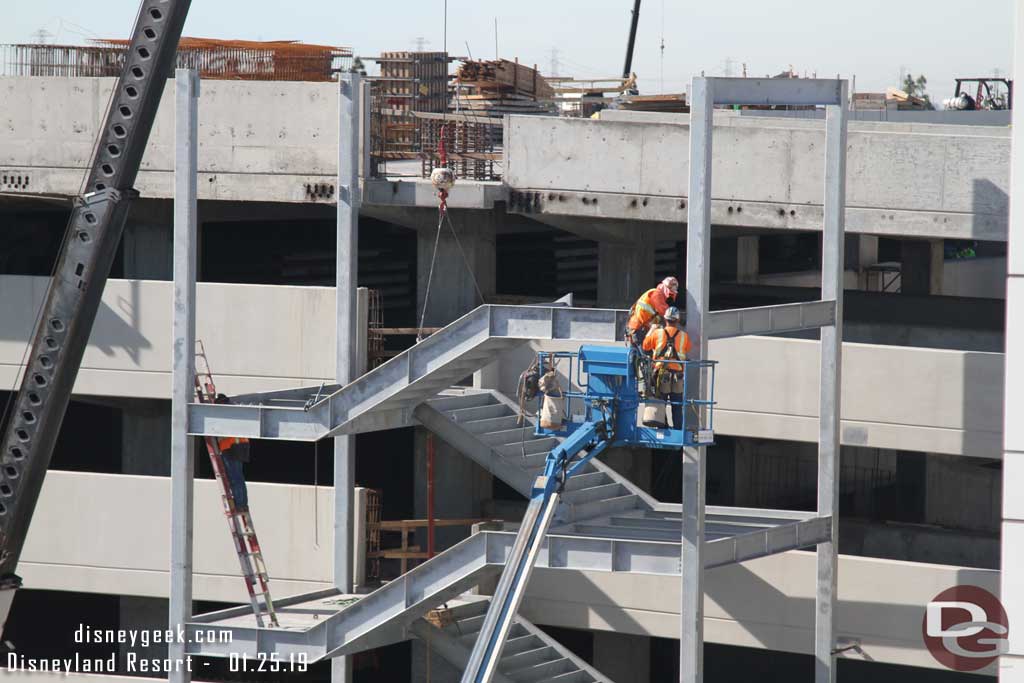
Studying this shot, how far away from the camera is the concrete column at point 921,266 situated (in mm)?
31000

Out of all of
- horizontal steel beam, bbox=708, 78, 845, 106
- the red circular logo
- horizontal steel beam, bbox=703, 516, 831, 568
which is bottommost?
the red circular logo

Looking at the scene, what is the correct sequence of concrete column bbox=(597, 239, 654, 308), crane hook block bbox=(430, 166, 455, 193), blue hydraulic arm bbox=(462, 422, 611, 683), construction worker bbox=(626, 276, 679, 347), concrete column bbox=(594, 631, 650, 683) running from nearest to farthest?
construction worker bbox=(626, 276, 679, 347)
blue hydraulic arm bbox=(462, 422, 611, 683)
crane hook block bbox=(430, 166, 455, 193)
concrete column bbox=(597, 239, 654, 308)
concrete column bbox=(594, 631, 650, 683)

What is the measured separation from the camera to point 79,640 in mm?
27391

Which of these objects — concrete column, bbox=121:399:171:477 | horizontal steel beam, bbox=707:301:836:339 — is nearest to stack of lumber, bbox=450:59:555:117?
concrete column, bbox=121:399:171:477

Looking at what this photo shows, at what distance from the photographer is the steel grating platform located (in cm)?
1838

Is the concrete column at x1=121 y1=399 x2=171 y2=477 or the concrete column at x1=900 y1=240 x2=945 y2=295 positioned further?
the concrete column at x1=900 y1=240 x2=945 y2=295

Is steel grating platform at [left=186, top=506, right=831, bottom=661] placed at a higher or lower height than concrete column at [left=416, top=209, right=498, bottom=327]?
lower

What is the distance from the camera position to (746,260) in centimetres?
3491

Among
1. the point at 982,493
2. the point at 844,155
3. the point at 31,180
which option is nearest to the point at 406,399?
the point at 844,155

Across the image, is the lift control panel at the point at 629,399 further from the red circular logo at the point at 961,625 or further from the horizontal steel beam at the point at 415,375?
the red circular logo at the point at 961,625

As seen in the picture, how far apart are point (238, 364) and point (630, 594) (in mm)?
7105

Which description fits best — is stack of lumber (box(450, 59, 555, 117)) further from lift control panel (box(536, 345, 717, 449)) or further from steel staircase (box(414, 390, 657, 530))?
lift control panel (box(536, 345, 717, 449))

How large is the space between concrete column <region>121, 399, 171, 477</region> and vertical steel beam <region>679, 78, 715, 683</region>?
10726 mm

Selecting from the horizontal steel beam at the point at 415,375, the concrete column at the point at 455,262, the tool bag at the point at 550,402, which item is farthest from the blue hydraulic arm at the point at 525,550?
the concrete column at the point at 455,262
